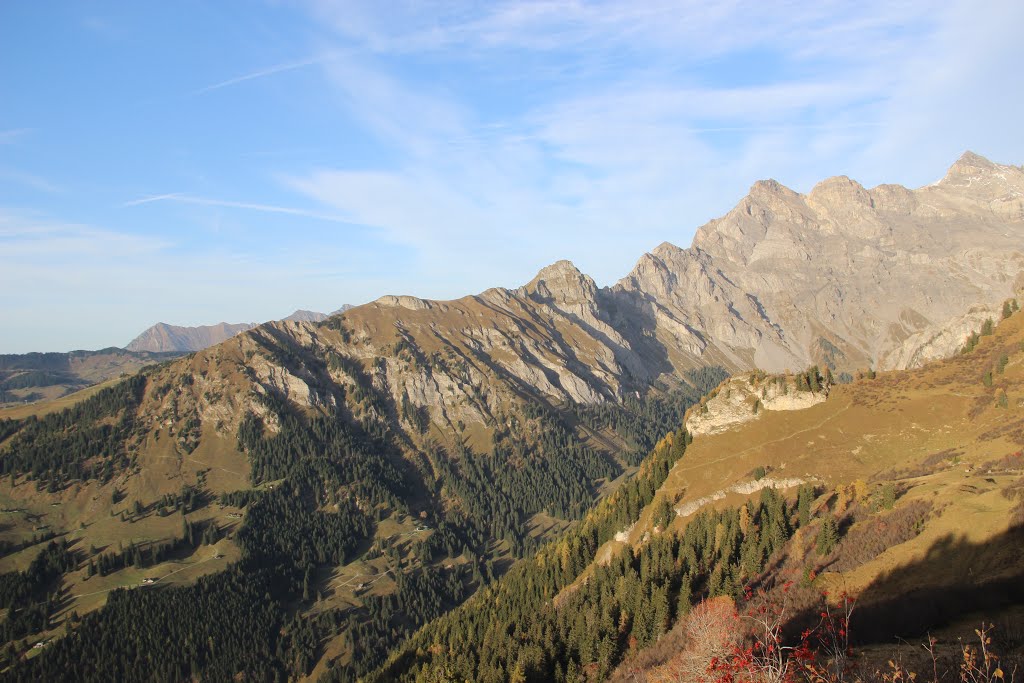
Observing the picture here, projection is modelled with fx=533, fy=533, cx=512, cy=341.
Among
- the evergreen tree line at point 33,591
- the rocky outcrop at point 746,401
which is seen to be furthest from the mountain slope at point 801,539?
the evergreen tree line at point 33,591

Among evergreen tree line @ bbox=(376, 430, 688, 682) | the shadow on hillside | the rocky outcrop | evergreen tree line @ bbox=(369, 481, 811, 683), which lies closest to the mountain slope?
the shadow on hillside

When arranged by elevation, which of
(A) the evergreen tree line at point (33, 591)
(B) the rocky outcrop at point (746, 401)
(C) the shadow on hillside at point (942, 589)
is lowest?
(A) the evergreen tree line at point (33, 591)

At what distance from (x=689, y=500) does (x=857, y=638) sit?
6141 cm

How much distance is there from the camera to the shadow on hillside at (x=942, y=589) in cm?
4488

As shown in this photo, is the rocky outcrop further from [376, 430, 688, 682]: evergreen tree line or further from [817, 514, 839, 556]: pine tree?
[817, 514, 839, 556]: pine tree

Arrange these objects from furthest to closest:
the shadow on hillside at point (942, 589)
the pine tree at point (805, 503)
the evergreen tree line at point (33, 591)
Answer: the evergreen tree line at point (33, 591)
the pine tree at point (805, 503)
the shadow on hillside at point (942, 589)

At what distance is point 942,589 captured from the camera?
49.6 meters

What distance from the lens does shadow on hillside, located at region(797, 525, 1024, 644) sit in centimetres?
4488

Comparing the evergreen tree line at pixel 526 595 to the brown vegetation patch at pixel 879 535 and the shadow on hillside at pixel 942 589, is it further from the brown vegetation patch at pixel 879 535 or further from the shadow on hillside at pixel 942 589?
the shadow on hillside at pixel 942 589

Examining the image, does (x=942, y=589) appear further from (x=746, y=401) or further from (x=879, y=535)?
(x=746, y=401)

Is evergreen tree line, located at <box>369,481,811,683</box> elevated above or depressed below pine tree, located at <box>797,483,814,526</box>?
below

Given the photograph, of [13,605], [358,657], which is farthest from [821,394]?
[13,605]

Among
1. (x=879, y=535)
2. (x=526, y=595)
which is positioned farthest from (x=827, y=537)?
(x=526, y=595)

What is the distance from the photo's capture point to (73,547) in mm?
195125
